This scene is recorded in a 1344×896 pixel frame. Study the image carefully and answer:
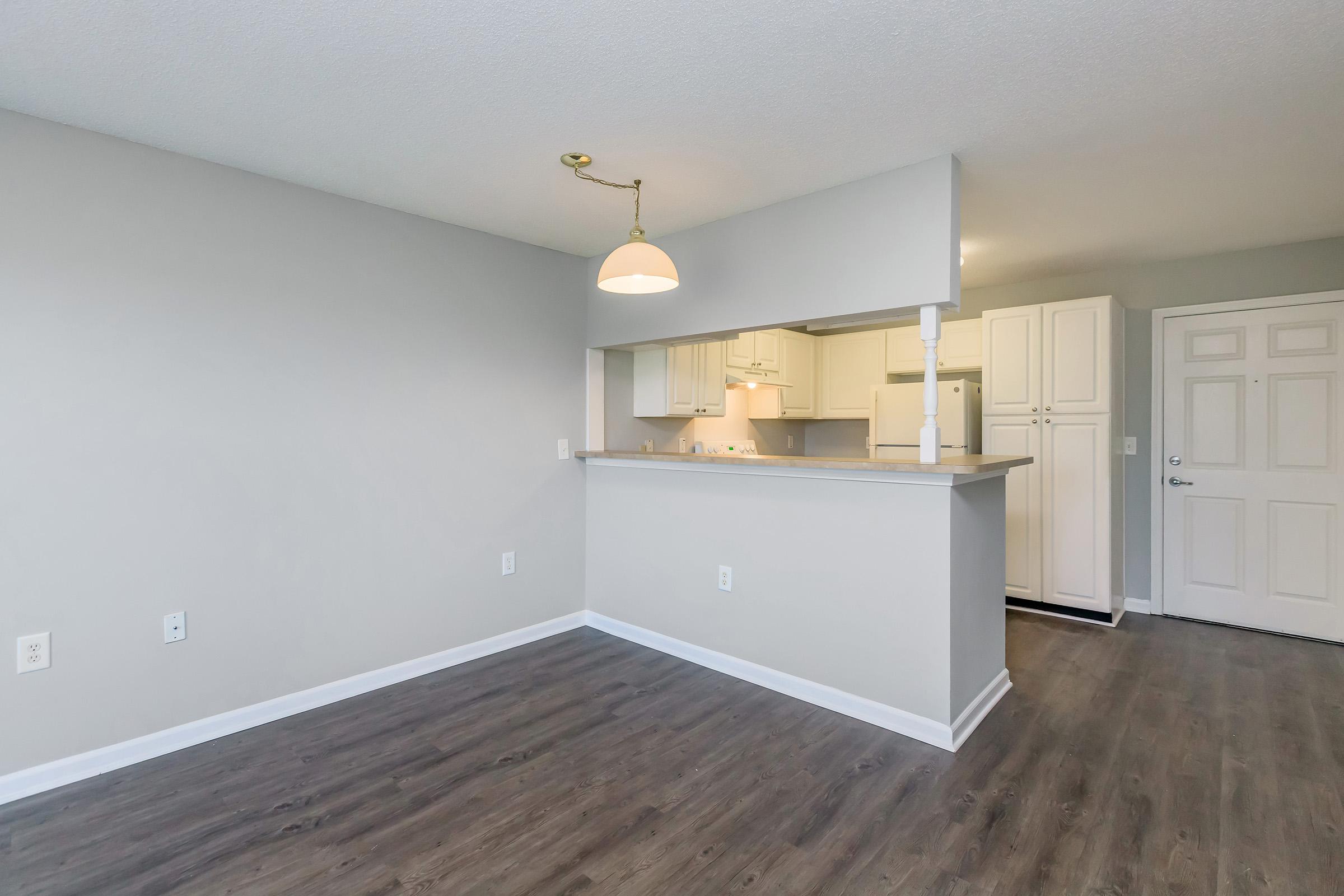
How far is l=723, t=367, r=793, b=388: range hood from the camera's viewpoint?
4672 mm

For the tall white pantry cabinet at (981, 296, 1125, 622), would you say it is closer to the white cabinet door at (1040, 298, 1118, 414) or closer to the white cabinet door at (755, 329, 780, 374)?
the white cabinet door at (1040, 298, 1118, 414)

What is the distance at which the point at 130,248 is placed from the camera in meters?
2.43

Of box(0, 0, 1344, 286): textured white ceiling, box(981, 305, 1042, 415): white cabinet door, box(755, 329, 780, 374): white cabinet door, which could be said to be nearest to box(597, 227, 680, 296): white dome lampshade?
box(0, 0, 1344, 286): textured white ceiling

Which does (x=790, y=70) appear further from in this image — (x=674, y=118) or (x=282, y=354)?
(x=282, y=354)

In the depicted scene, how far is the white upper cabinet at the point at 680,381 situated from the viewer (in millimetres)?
4141

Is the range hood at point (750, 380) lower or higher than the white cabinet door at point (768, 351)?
lower

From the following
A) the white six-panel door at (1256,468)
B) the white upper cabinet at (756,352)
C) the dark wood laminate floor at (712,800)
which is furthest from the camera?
the white upper cabinet at (756,352)

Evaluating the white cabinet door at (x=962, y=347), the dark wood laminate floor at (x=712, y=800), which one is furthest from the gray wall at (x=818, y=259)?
the white cabinet door at (x=962, y=347)

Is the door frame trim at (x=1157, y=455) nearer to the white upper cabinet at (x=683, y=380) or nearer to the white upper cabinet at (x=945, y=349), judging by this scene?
the white upper cabinet at (x=945, y=349)

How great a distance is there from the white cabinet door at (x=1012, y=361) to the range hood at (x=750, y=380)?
1.51 metres

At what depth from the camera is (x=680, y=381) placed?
13.7ft

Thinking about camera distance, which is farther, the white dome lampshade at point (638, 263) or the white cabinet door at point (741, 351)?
the white cabinet door at point (741, 351)

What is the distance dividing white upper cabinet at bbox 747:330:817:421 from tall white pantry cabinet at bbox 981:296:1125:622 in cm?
145

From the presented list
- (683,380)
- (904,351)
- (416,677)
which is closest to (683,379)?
(683,380)
